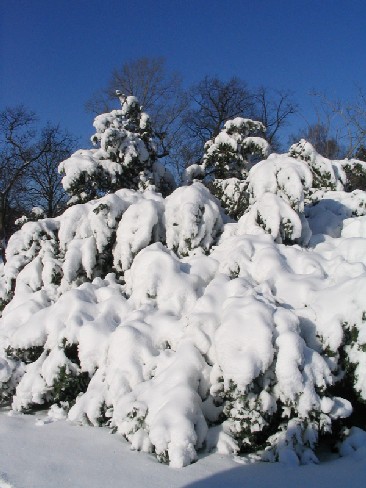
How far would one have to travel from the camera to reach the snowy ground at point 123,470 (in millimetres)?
2607

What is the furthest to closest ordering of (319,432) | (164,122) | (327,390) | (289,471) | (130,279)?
(164,122) < (130,279) < (327,390) < (319,432) < (289,471)

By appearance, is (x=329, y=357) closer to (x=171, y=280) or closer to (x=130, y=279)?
(x=171, y=280)

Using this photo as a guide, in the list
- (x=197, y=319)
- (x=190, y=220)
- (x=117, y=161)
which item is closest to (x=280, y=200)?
(x=190, y=220)

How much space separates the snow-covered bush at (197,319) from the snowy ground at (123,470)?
0.13 meters

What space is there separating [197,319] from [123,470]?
1.31 metres

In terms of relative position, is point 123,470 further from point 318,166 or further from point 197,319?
point 318,166

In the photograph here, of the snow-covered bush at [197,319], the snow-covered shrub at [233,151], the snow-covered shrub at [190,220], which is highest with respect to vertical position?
the snow-covered shrub at [233,151]

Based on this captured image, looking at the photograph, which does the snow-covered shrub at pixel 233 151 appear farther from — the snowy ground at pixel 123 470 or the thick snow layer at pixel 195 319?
the snowy ground at pixel 123 470

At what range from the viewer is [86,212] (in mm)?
5512

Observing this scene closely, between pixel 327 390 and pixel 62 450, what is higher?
pixel 327 390

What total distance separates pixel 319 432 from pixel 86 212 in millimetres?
3720

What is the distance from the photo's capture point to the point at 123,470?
276cm

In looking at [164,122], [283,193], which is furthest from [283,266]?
[164,122]

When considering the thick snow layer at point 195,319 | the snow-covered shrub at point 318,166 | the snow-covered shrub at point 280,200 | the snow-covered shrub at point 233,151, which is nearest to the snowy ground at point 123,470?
the thick snow layer at point 195,319
